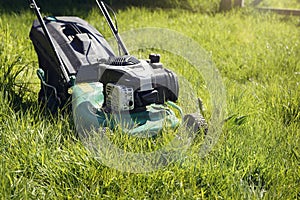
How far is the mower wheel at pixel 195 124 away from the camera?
6.11 ft

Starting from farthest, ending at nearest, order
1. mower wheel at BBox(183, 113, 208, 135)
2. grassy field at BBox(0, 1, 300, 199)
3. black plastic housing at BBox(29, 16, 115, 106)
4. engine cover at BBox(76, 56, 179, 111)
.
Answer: black plastic housing at BBox(29, 16, 115, 106) < mower wheel at BBox(183, 113, 208, 135) < engine cover at BBox(76, 56, 179, 111) < grassy field at BBox(0, 1, 300, 199)

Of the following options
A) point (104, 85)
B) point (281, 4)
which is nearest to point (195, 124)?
point (104, 85)

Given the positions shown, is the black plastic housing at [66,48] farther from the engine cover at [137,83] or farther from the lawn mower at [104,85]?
the engine cover at [137,83]

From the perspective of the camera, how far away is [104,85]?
6.18 feet

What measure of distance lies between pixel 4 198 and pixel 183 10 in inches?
162

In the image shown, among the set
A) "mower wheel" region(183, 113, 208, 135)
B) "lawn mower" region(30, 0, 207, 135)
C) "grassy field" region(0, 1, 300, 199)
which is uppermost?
"lawn mower" region(30, 0, 207, 135)

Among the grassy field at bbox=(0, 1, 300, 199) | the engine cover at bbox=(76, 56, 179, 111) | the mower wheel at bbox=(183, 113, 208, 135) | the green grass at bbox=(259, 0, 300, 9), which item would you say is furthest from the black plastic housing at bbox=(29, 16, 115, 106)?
the green grass at bbox=(259, 0, 300, 9)

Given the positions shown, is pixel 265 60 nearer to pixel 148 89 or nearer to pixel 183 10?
pixel 148 89

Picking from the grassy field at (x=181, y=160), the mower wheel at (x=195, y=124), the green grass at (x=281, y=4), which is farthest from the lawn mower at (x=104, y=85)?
the green grass at (x=281, y=4)

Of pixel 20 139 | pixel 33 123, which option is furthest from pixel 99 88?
pixel 20 139

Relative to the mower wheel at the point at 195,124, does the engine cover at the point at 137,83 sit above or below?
above

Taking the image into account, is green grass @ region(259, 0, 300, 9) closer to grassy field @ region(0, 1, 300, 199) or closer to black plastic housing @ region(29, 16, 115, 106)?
grassy field @ region(0, 1, 300, 199)

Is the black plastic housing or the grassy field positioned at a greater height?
the black plastic housing

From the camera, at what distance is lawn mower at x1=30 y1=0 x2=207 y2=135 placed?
1788 mm
